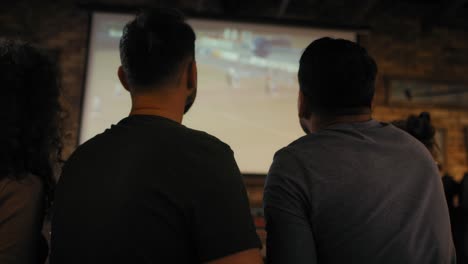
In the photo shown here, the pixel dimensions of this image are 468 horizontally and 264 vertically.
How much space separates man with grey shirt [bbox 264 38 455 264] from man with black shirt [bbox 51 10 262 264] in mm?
165

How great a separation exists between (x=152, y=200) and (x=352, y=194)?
417mm

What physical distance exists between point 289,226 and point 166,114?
341mm

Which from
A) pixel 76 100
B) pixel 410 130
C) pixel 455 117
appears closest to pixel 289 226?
pixel 410 130

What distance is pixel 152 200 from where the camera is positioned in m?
0.70

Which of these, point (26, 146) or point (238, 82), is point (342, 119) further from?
point (238, 82)

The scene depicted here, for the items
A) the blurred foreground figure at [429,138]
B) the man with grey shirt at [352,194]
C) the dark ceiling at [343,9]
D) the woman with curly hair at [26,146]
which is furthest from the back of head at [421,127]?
the dark ceiling at [343,9]

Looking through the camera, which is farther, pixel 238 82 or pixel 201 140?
pixel 238 82

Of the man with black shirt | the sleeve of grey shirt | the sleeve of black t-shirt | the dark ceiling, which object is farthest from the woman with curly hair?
the dark ceiling

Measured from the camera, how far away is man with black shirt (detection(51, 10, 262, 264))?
2.26ft

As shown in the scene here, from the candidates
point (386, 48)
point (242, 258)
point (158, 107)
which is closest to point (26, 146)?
point (158, 107)

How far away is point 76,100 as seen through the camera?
4168 mm

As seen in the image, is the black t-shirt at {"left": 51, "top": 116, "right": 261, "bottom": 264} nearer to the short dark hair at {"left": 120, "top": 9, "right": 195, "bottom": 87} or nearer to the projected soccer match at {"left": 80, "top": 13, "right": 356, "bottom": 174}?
the short dark hair at {"left": 120, "top": 9, "right": 195, "bottom": 87}

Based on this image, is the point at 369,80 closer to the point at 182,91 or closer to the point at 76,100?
the point at 182,91

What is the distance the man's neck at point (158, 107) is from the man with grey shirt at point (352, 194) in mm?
259
